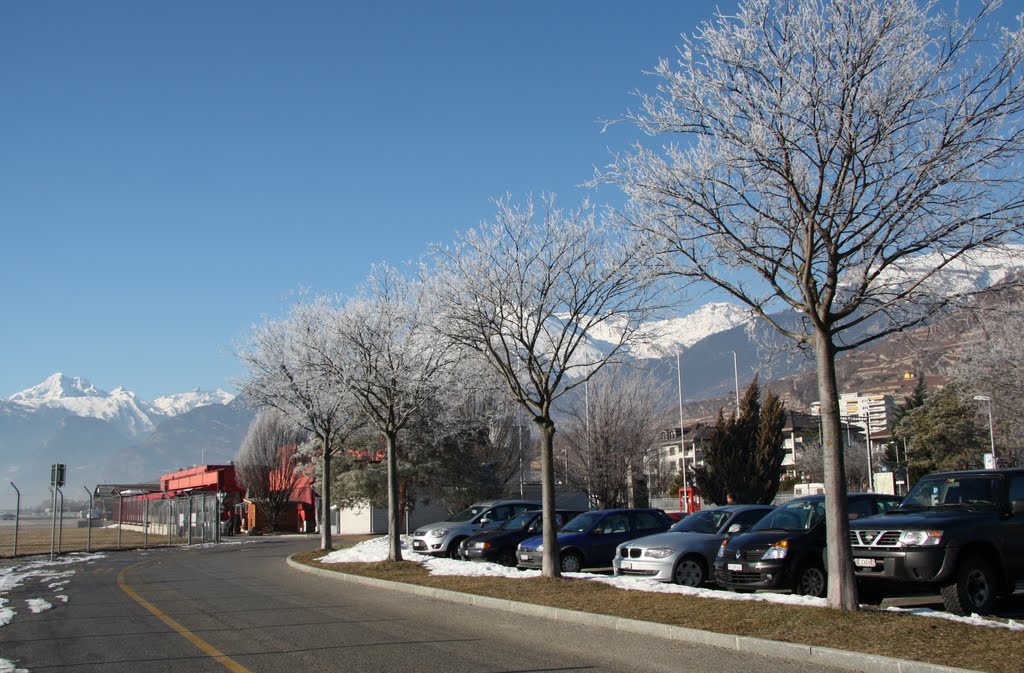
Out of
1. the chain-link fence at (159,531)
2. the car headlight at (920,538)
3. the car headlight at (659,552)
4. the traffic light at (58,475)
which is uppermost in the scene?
the traffic light at (58,475)

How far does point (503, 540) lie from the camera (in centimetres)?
2255

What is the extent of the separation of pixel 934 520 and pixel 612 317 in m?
8.61

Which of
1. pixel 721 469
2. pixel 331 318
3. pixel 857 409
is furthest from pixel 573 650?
pixel 857 409

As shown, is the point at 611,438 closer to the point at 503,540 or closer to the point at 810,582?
the point at 503,540

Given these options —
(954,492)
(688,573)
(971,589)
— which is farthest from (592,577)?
(971,589)

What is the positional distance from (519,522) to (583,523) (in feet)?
10.1

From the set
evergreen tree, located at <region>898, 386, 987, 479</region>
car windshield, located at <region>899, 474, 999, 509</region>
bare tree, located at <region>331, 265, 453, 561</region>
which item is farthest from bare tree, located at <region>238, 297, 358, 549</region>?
evergreen tree, located at <region>898, 386, 987, 479</region>

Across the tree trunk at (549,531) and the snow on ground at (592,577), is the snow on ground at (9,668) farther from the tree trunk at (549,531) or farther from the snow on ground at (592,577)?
the tree trunk at (549,531)

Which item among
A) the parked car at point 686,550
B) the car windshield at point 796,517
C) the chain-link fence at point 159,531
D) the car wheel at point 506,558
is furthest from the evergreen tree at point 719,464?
the car windshield at point 796,517

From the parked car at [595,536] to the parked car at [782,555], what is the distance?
224 inches

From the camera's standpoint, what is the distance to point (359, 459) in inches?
1601

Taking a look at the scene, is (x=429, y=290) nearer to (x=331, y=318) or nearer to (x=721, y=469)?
(x=331, y=318)

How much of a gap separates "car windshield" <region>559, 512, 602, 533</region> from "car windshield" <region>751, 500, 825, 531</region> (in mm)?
5940

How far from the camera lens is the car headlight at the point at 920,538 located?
11.4 metres
